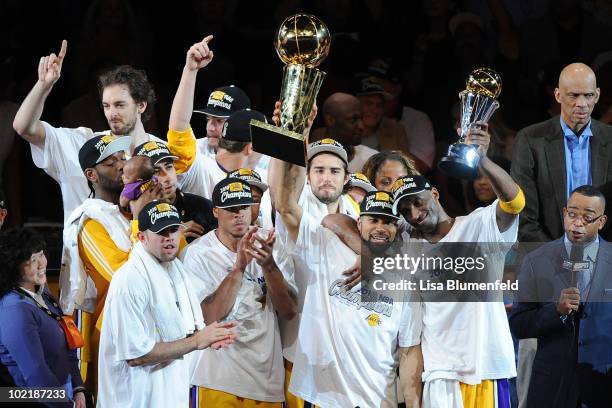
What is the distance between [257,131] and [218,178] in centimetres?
130

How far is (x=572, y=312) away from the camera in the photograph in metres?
6.36

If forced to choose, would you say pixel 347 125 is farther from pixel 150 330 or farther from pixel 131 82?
pixel 150 330

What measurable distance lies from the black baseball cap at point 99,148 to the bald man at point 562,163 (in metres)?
2.17

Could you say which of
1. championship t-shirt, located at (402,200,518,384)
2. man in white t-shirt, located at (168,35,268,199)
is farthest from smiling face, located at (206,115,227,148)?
championship t-shirt, located at (402,200,518,384)

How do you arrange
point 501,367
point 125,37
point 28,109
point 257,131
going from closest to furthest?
point 257,131, point 501,367, point 28,109, point 125,37

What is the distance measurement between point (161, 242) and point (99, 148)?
0.86 meters

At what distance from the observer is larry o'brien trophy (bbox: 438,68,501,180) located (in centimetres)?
596

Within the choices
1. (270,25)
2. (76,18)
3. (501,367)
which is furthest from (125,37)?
(501,367)

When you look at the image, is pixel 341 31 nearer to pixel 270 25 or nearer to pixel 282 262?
pixel 270 25

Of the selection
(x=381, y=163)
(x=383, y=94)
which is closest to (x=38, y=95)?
(x=381, y=163)

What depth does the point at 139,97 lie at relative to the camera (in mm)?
6797

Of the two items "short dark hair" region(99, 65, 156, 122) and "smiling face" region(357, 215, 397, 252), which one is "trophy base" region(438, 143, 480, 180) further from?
"short dark hair" region(99, 65, 156, 122)

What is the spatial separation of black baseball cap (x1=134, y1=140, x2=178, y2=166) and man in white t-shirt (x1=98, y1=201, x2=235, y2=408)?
56 cm

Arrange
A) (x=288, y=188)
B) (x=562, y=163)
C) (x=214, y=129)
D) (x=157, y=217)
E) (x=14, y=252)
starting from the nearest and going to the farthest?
(x=157, y=217)
(x=14, y=252)
(x=288, y=188)
(x=562, y=163)
(x=214, y=129)
